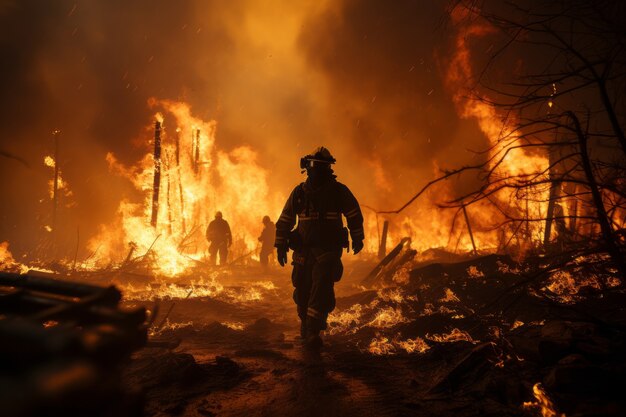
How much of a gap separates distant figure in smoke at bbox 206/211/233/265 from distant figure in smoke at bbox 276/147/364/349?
9.17 metres

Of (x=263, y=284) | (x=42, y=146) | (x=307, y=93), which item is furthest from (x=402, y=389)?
(x=307, y=93)

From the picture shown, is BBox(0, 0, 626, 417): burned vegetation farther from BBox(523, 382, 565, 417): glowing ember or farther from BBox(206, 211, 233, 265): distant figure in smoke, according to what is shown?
BBox(206, 211, 233, 265): distant figure in smoke

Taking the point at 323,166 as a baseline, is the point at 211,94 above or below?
above

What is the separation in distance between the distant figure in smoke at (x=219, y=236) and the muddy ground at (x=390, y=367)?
25.7ft

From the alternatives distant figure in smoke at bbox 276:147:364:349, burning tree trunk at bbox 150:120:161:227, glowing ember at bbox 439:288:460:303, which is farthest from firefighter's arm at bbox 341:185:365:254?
burning tree trunk at bbox 150:120:161:227

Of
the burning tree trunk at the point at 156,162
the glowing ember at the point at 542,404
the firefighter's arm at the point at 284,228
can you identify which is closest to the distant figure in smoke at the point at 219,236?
the burning tree trunk at the point at 156,162

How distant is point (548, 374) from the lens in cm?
274

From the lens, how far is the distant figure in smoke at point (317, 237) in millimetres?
4785

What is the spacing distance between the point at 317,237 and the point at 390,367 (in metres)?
1.88

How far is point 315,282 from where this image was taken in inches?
190

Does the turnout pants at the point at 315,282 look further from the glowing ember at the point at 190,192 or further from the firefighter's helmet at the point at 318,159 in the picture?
the glowing ember at the point at 190,192

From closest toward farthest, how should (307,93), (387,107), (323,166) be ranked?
(323,166), (387,107), (307,93)

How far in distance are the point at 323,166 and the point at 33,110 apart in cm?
2758

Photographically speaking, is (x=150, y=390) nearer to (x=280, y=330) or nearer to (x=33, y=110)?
(x=280, y=330)
